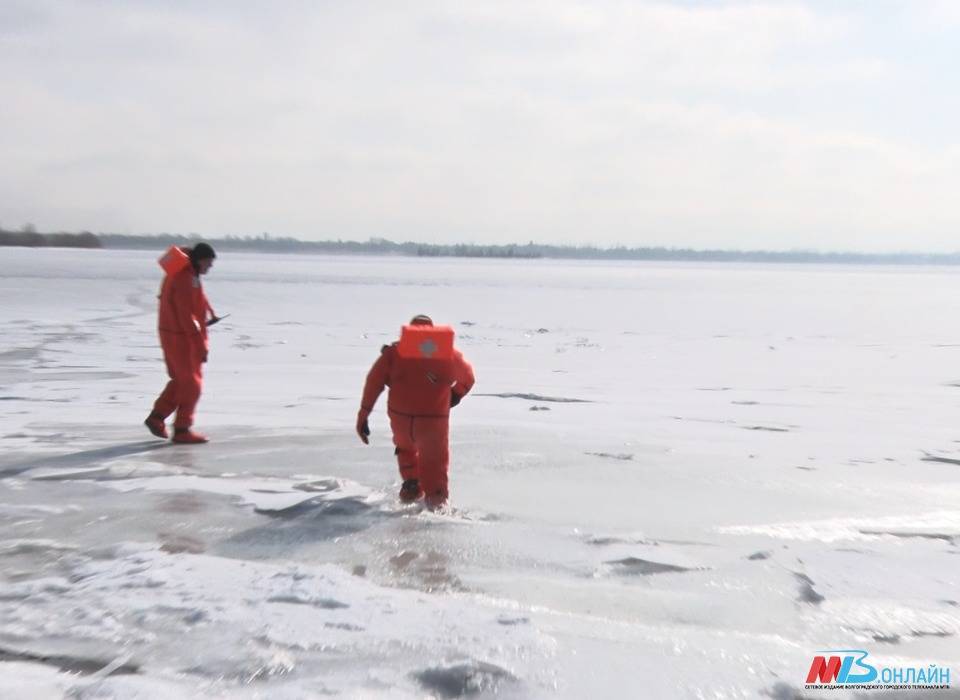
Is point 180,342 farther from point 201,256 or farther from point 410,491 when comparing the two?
point 410,491

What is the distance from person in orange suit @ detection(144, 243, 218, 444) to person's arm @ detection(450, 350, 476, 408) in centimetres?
238

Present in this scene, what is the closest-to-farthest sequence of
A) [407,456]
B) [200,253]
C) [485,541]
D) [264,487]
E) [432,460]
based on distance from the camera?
[485,541]
[432,460]
[407,456]
[264,487]
[200,253]

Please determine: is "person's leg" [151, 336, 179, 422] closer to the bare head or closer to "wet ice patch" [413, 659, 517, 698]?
the bare head

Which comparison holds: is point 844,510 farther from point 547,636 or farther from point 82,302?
point 82,302

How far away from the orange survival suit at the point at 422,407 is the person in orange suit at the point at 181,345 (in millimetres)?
2205

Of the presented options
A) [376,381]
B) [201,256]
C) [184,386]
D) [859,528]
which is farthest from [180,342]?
[859,528]

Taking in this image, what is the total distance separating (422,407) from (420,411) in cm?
3

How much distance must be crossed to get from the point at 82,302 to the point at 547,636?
72.9 feet

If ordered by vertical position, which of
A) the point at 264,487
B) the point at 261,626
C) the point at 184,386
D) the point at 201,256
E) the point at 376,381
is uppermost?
the point at 201,256

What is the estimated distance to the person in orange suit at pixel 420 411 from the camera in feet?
16.9

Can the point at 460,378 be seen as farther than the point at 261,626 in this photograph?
Yes

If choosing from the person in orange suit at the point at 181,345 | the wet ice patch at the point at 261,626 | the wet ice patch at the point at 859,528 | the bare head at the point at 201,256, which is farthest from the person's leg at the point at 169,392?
the wet ice patch at the point at 859,528

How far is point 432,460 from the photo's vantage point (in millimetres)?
5145

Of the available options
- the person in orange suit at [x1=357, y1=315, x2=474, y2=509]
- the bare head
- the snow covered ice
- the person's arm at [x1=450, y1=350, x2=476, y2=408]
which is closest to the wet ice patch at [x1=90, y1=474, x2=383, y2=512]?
the snow covered ice
